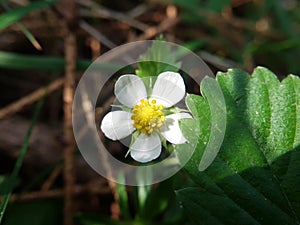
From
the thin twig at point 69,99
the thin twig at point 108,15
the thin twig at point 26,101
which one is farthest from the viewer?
the thin twig at point 108,15

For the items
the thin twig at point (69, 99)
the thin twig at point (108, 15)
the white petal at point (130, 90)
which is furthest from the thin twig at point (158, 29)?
the white petal at point (130, 90)

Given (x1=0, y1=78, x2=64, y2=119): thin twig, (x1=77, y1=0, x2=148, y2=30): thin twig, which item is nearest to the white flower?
(x1=0, y1=78, x2=64, y2=119): thin twig

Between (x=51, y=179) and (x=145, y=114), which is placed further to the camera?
(x=51, y=179)

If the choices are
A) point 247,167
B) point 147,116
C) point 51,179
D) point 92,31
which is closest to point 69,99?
point 51,179

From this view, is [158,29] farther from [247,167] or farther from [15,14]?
[247,167]

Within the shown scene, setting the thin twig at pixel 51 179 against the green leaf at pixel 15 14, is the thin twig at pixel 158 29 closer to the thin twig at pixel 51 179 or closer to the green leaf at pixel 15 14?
the green leaf at pixel 15 14

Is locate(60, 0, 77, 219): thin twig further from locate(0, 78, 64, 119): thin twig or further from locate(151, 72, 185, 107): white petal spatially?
locate(151, 72, 185, 107): white petal

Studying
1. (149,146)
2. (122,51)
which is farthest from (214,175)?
(122,51)

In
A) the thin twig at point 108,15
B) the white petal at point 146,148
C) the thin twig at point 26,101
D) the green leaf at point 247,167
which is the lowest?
the green leaf at point 247,167
